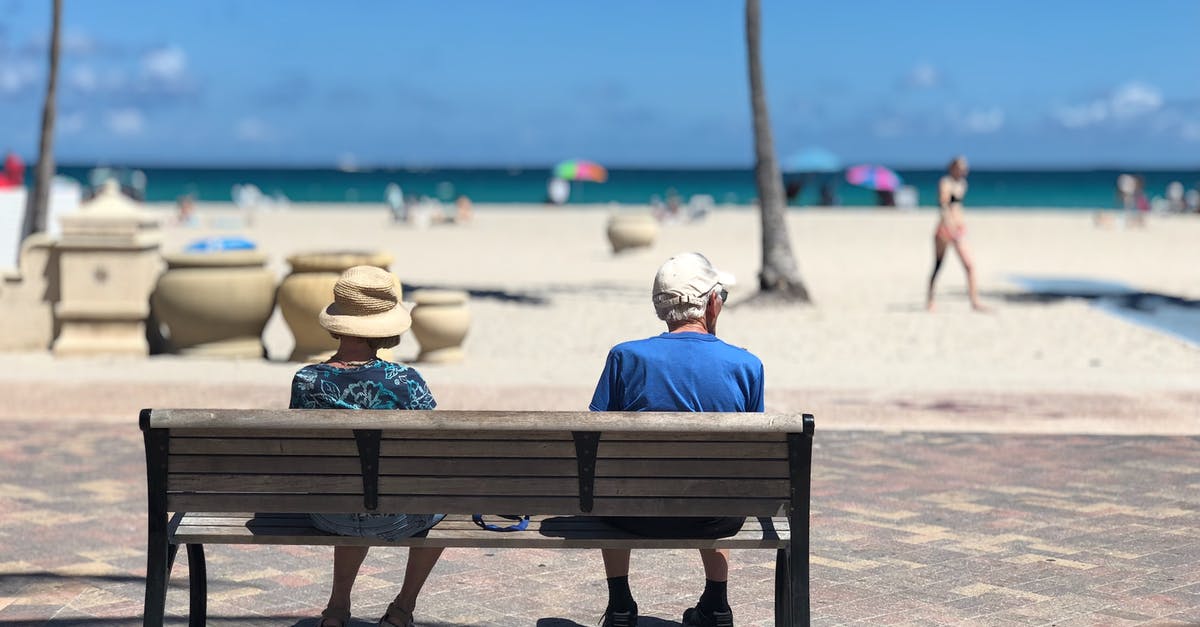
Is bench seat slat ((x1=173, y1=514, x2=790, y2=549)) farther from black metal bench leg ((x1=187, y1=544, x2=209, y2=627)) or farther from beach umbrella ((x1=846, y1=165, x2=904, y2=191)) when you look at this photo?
beach umbrella ((x1=846, y1=165, x2=904, y2=191))

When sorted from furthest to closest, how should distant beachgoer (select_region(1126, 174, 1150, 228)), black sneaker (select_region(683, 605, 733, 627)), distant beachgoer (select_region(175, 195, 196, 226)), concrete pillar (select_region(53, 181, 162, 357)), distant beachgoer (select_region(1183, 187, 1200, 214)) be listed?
distant beachgoer (select_region(1183, 187, 1200, 214))
distant beachgoer (select_region(175, 195, 196, 226))
distant beachgoer (select_region(1126, 174, 1150, 228))
concrete pillar (select_region(53, 181, 162, 357))
black sneaker (select_region(683, 605, 733, 627))

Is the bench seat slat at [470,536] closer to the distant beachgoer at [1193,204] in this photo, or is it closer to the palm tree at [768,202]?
the palm tree at [768,202]

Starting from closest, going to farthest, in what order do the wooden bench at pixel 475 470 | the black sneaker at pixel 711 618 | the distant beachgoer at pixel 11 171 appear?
the wooden bench at pixel 475 470
the black sneaker at pixel 711 618
the distant beachgoer at pixel 11 171

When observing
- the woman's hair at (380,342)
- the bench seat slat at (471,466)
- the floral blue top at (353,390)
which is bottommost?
the bench seat slat at (471,466)

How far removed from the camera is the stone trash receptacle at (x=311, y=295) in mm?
12484

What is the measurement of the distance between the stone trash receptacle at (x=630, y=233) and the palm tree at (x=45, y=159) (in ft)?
40.6

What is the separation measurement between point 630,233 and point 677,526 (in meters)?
26.3

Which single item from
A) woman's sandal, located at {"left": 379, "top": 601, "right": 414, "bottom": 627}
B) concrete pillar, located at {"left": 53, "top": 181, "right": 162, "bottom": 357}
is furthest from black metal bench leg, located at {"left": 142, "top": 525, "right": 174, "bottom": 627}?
concrete pillar, located at {"left": 53, "top": 181, "right": 162, "bottom": 357}

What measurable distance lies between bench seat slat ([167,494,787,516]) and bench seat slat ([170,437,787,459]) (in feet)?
0.46

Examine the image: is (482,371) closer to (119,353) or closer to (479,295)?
(119,353)

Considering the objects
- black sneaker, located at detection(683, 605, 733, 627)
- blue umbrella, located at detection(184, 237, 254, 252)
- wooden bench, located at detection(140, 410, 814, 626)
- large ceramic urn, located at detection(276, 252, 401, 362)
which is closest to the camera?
wooden bench, located at detection(140, 410, 814, 626)

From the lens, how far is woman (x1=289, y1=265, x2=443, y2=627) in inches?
185

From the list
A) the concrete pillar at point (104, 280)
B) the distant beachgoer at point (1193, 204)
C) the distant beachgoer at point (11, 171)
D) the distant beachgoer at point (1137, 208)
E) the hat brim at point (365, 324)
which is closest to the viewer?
the hat brim at point (365, 324)

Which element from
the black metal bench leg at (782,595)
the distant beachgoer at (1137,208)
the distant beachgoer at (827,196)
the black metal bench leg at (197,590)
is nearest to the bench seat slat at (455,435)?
the black metal bench leg at (782,595)
